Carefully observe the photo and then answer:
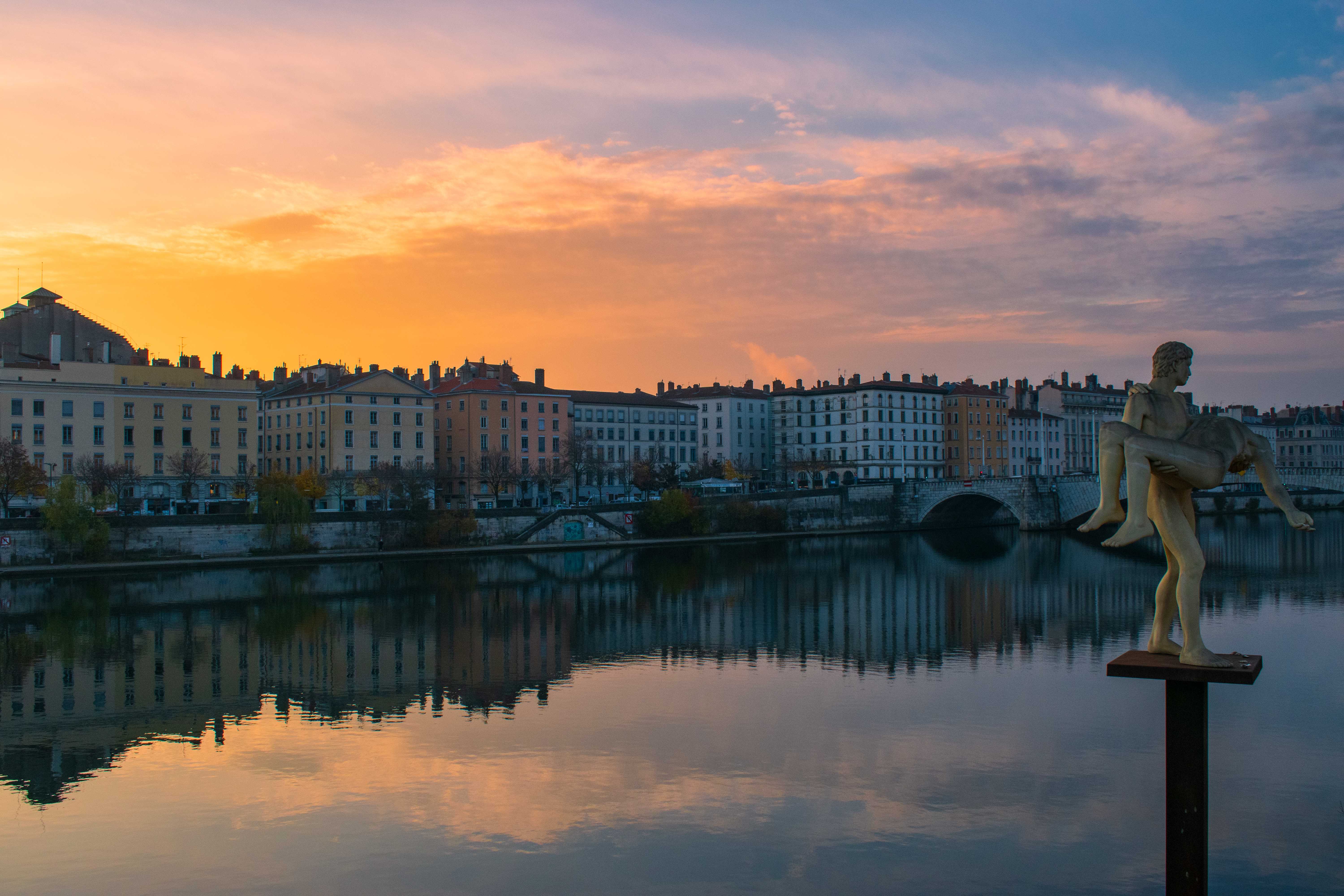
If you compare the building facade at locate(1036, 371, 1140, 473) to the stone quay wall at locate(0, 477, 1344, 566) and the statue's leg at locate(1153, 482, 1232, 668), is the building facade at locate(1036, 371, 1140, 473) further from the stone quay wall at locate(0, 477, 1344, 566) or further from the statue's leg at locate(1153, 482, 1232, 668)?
the statue's leg at locate(1153, 482, 1232, 668)

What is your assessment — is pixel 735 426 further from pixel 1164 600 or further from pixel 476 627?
pixel 1164 600

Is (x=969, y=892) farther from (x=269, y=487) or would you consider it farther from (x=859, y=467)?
(x=859, y=467)

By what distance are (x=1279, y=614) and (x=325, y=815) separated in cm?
3671

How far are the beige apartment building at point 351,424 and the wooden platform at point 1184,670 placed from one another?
261 feet

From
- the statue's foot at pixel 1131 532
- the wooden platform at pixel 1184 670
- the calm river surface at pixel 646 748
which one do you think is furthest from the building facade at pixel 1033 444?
the wooden platform at pixel 1184 670

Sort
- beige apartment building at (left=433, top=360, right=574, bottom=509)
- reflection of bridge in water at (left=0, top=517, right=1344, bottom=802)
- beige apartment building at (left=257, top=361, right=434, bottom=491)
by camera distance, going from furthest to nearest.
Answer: beige apartment building at (left=433, top=360, right=574, bottom=509), beige apartment building at (left=257, top=361, right=434, bottom=491), reflection of bridge in water at (left=0, top=517, right=1344, bottom=802)

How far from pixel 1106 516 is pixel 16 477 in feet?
218

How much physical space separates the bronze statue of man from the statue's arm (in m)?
0.01

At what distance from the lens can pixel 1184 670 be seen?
368 inches

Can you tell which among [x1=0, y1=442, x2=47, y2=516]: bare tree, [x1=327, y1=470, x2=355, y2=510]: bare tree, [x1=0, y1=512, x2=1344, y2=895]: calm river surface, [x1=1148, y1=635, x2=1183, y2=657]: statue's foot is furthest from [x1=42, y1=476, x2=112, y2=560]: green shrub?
[x1=1148, y1=635, x2=1183, y2=657]: statue's foot

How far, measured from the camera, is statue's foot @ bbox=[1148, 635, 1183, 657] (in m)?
9.88

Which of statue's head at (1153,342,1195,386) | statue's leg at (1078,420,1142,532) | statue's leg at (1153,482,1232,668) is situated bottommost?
statue's leg at (1153,482,1232,668)

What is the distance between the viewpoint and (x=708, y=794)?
69.9 feet

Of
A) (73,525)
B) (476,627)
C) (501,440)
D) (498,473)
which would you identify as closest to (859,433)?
(501,440)
